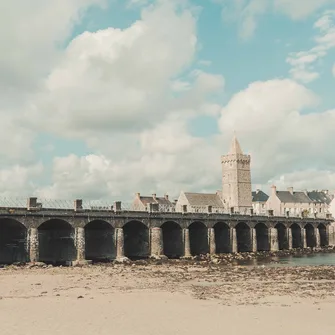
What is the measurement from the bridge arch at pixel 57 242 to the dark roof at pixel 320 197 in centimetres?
10172

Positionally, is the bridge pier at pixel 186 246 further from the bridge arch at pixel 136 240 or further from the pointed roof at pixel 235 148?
the pointed roof at pixel 235 148

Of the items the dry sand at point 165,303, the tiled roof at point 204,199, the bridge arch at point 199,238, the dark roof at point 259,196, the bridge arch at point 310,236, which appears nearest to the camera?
the dry sand at point 165,303

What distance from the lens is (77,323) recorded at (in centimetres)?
1967

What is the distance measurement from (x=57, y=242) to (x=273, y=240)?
1676 inches

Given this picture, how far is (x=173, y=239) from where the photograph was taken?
2692 inches

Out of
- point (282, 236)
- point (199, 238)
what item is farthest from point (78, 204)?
point (282, 236)

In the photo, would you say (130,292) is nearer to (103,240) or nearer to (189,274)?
(189,274)

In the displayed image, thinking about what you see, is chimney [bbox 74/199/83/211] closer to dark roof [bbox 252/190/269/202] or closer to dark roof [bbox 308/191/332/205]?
dark roof [bbox 252/190/269/202]

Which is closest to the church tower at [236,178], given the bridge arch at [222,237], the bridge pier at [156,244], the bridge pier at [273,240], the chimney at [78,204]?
the bridge pier at [273,240]

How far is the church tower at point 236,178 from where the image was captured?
127 meters

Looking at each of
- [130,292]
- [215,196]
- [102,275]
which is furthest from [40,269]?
[215,196]

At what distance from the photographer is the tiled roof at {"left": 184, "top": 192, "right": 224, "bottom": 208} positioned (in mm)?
116375

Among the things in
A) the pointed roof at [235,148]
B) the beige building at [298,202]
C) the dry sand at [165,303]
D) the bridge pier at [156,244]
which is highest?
the pointed roof at [235,148]

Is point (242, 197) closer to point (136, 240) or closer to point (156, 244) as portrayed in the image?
point (136, 240)
